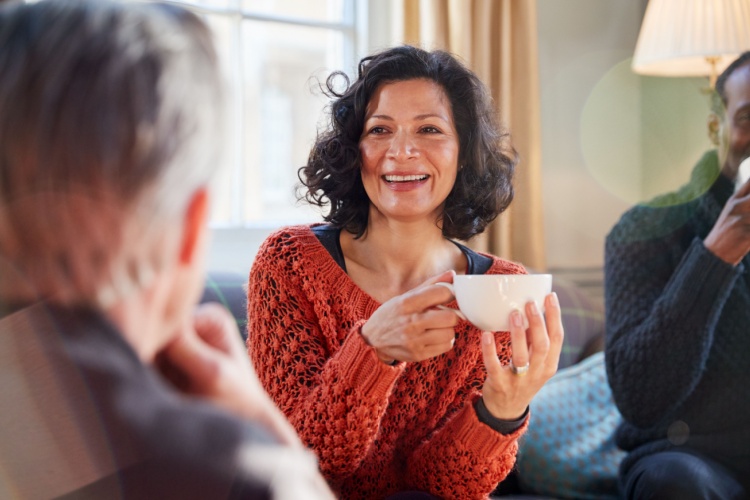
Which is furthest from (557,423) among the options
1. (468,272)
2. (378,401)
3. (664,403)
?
(378,401)

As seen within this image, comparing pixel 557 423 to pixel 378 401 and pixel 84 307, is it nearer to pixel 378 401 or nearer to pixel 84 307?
pixel 378 401

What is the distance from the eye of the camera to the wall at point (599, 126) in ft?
7.59

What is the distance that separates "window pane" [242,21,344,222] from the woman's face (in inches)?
38.7

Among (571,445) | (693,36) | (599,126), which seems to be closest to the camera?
(571,445)

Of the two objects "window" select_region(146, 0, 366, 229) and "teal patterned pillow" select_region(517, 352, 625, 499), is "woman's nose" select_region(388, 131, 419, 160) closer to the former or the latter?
"teal patterned pillow" select_region(517, 352, 625, 499)

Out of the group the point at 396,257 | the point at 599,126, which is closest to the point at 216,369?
the point at 396,257

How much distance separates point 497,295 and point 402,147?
236 millimetres

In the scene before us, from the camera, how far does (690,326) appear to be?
116cm

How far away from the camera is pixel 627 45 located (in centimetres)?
246

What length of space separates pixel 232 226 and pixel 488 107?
642 millimetres

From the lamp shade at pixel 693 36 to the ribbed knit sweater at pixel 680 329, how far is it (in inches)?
20.4

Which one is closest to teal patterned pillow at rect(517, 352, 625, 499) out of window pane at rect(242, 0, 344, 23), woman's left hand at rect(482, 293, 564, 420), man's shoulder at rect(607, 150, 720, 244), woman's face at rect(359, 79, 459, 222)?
man's shoulder at rect(607, 150, 720, 244)

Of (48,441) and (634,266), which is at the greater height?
(48,441)

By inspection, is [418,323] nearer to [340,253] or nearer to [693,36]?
[340,253]
